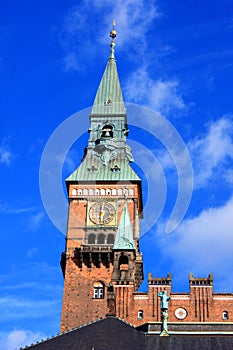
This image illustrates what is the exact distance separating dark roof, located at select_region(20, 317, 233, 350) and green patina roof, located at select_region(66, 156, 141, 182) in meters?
30.8

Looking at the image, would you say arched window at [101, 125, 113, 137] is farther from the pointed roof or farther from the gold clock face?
Result: the gold clock face

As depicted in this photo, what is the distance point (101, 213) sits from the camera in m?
78.1

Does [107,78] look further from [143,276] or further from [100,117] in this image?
[143,276]

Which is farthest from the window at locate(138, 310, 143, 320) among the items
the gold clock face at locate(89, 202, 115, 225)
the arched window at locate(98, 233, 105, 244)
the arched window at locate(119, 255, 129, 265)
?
the gold clock face at locate(89, 202, 115, 225)

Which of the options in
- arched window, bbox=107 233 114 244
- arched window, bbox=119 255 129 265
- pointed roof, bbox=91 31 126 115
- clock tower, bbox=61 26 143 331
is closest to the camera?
arched window, bbox=119 255 129 265

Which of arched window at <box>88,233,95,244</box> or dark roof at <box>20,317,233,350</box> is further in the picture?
arched window at <box>88,233,95,244</box>

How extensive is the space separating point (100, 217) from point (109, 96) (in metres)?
16.6

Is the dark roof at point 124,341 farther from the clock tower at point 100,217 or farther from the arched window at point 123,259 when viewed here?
the clock tower at point 100,217

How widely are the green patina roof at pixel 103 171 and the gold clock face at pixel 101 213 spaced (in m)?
3.00

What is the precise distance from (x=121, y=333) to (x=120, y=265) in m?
14.2

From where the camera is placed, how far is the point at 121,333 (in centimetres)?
5056

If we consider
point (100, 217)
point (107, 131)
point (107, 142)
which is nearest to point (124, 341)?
point (100, 217)

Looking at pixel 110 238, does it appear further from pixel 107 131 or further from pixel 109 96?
pixel 109 96

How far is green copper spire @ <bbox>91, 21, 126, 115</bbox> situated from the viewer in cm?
8738
